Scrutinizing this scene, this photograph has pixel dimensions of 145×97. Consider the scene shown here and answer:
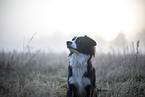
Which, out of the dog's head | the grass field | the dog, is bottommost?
the grass field

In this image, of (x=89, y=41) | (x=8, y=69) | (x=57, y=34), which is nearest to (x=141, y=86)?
(x=89, y=41)

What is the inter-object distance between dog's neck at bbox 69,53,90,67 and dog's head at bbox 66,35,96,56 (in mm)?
115

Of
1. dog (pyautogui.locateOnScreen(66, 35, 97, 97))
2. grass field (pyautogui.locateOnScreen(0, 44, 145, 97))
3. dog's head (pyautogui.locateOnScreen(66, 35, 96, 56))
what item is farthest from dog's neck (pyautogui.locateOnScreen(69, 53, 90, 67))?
grass field (pyautogui.locateOnScreen(0, 44, 145, 97))

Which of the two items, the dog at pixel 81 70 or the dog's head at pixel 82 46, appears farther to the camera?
the dog's head at pixel 82 46

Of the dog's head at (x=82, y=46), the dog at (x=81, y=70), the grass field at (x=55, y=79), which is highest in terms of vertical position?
the dog's head at (x=82, y=46)

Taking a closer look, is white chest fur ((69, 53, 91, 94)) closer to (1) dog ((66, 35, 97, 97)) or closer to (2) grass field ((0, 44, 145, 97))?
(1) dog ((66, 35, 97, 97))

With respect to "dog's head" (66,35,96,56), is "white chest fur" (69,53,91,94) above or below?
below

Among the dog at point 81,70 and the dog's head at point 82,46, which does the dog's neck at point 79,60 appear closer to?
the dog at point 81,70

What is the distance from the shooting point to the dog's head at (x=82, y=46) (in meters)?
2.70

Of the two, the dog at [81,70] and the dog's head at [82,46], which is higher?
the dog's head at [82,46]

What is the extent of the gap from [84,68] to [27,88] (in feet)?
5.46

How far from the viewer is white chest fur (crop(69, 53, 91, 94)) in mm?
2486

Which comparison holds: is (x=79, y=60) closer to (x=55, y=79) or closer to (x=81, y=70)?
(x=81, y=70)

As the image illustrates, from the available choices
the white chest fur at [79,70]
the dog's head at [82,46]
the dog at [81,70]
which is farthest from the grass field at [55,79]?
the dog's head at [82,46]
